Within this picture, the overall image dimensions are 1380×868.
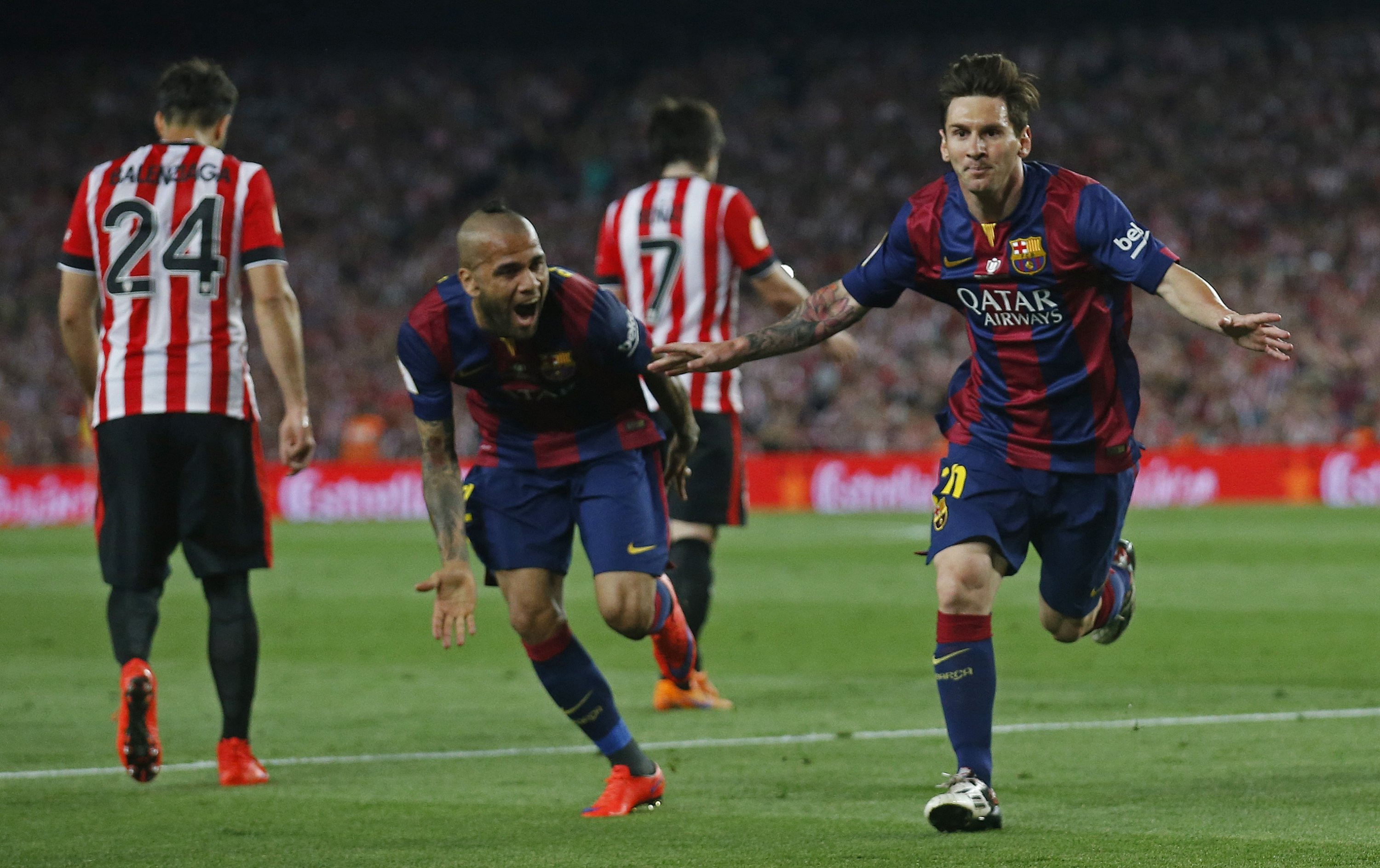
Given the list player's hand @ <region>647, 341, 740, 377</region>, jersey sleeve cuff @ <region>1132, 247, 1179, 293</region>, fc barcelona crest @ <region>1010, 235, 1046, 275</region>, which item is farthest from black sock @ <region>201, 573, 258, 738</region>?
jersey sleeve cuff @ <region>1132, 247, 1179, 293</region>

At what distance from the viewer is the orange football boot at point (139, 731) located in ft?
17.7

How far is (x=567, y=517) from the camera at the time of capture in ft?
18.2

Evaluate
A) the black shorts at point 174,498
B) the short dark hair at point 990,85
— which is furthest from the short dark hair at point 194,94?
the short dark hair at point 990,85

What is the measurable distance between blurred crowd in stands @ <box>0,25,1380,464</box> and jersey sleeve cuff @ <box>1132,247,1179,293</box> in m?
20.7

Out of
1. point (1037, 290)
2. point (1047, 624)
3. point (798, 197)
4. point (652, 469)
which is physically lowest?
point (1047, 624)

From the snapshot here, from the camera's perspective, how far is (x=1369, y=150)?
2953cm

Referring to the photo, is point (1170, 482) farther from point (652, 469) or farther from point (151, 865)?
point (151, 865)

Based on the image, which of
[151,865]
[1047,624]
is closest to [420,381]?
[151,865]

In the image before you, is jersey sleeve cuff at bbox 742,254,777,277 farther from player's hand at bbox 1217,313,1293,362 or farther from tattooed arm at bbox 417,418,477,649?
player's hand at bbox 1217,313,1293,362

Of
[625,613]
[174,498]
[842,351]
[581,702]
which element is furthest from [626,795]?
[842,351]

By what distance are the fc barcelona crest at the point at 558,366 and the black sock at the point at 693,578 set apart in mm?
2475

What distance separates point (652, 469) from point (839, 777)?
3.51 feet

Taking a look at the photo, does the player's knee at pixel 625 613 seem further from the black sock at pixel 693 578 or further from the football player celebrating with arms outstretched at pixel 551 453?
the black sock at pixel 693 578

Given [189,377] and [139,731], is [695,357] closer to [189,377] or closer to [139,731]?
[189,377]
